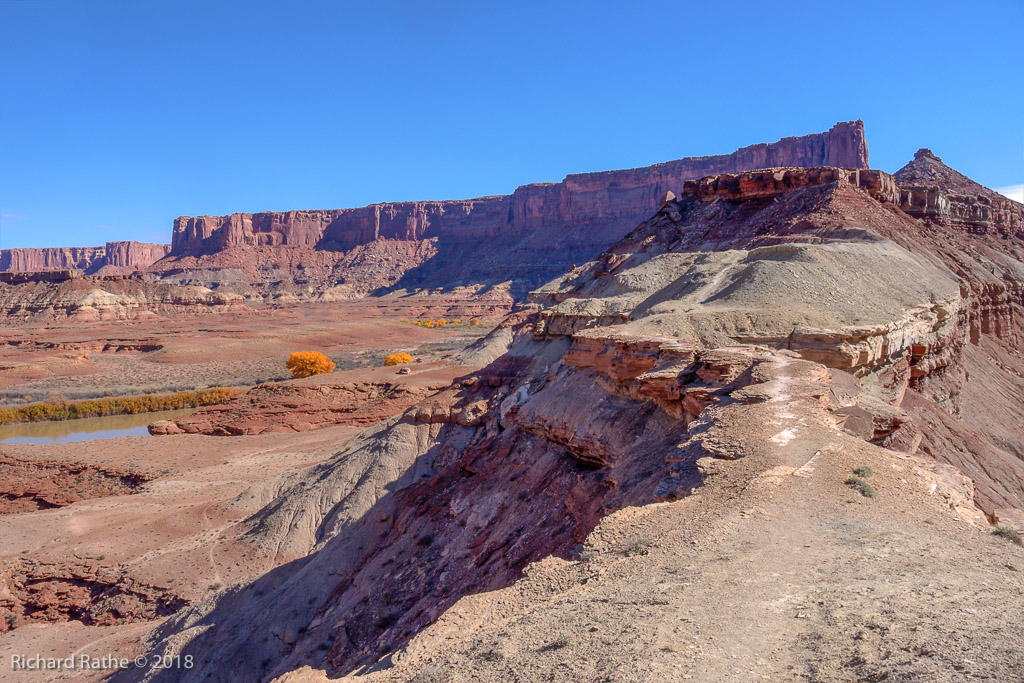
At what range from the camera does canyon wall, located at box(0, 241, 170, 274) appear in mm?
176125

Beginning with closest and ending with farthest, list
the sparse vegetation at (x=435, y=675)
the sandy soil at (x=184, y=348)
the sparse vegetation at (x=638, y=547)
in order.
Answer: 1. the sparse vegetation at (x=435, y=675)
2. the sparse vegetation at (x=638, y=547)
3. the sandy soil at (x=184, y=348)

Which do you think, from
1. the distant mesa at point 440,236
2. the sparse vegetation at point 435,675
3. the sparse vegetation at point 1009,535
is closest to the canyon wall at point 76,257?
the distant mesa at point 440,236

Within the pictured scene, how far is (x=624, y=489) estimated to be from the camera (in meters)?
8.68

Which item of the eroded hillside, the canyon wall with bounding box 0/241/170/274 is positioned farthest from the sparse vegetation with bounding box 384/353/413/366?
the canyon wall with bounding box 0/241/170/274

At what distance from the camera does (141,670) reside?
13055mm

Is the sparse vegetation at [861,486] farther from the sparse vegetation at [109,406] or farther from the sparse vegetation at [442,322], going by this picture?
the sparse vegetation at [442,322]

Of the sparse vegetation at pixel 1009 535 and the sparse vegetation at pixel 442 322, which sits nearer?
the sparse vegetation at pixel 1009 535

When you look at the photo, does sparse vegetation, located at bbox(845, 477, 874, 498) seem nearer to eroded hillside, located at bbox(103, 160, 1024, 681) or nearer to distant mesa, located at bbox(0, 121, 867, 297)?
eroded hillside, located at bbox(103, 160, 1024, 681)

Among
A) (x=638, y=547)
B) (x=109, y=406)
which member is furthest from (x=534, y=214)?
(x=638, y=547)

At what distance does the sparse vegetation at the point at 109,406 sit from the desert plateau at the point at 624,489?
0.76 ft

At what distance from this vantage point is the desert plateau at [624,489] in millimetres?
4895

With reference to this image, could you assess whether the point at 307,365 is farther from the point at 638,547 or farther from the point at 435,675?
the point at 435,675

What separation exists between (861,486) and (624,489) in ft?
9.41

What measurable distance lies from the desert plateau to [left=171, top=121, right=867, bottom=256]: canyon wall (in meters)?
55.0
